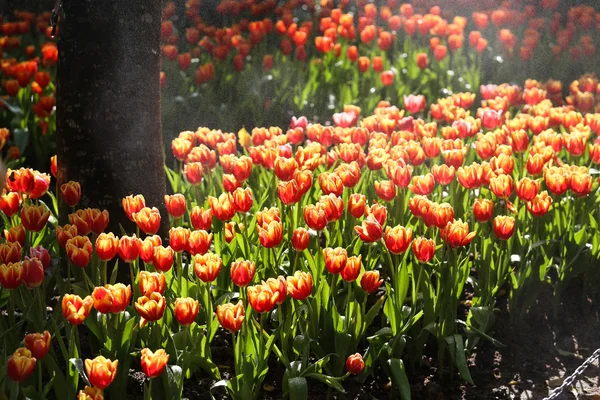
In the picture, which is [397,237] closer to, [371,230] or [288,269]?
[371,230]

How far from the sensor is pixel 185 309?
244 cm

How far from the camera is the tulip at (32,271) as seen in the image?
2508 mm

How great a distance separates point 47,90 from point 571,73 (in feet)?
12.8

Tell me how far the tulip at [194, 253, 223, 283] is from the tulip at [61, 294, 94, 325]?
0.35 m

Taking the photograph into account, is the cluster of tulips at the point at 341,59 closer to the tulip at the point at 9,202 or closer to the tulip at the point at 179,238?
the tulip at the point at 9,202

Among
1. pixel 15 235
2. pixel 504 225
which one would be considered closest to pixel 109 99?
pixel 15 235

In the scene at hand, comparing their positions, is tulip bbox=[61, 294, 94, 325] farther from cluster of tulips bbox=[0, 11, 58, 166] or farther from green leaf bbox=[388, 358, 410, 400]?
cluster of tulips bbox=[0, 11, 58, 166]

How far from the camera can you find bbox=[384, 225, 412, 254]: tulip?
2.79 meters

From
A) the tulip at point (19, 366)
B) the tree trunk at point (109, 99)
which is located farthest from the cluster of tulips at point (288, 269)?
the tree trunk at point (109, 99)

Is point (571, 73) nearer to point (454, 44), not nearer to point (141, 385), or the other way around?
point (454, 44)

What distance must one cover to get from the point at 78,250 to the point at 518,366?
167cm

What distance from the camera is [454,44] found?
6207 millimetres

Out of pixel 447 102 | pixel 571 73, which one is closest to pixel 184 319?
pixel 447 102

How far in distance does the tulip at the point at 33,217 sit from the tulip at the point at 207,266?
59cm
